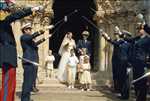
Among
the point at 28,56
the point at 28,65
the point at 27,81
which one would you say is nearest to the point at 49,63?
the point at 28,56

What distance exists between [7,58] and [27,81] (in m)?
2.82

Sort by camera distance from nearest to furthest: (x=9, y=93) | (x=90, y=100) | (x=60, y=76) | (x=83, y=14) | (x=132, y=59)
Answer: (x=9, y=93), (x=132, y=59), (x=90, y=100), (x=60, y=76), (x=83, y=14)

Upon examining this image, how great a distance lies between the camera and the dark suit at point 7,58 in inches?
361

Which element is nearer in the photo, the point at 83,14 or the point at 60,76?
the point at 60,76

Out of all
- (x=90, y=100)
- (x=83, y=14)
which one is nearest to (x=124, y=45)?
(x=90, y=100)

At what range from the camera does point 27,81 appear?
12.0m

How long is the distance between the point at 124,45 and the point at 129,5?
2858 millimetres

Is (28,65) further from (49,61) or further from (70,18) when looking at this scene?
(70,18)

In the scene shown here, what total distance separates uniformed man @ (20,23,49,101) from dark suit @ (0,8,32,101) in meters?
2.53

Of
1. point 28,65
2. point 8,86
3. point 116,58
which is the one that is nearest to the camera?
point 8,86

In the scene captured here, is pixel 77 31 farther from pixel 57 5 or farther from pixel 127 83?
pixel 127 83

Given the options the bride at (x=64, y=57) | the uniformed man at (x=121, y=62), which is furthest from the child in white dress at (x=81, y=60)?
the uniformed man at (x=121, y=62)

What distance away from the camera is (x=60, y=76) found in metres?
16.8

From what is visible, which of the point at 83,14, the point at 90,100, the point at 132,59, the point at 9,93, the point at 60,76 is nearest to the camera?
the point at 9,93
